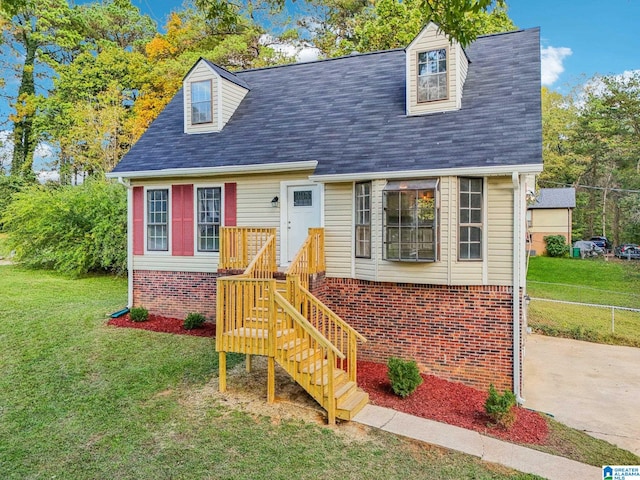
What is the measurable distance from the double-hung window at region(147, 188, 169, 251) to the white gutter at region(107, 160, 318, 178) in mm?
Answer: 483

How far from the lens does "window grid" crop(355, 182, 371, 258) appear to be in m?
8.16

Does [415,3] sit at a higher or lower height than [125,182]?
higher

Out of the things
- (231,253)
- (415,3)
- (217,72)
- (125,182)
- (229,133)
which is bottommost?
(231,253)

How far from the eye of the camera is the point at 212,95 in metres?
10.9

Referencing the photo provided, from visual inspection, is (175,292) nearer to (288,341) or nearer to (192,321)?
(192,321)

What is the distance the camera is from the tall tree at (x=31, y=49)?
2561cm

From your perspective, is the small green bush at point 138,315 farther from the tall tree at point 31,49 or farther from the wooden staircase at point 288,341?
the tall tree at point 31,49

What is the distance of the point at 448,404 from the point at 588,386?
11.3 feet

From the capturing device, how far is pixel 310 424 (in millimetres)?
5602

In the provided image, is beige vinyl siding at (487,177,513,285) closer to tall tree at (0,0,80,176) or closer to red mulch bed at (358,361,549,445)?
red mulch bed at (358,361,549,445)

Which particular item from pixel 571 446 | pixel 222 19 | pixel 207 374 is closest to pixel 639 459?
pixel 571 446

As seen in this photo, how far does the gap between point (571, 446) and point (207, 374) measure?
17.7 ft

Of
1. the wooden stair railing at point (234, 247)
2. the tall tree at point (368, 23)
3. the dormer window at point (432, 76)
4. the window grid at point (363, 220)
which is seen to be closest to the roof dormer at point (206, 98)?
the wooden stair railing at point (234, 247)

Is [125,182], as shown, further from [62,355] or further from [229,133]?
[62,355]
